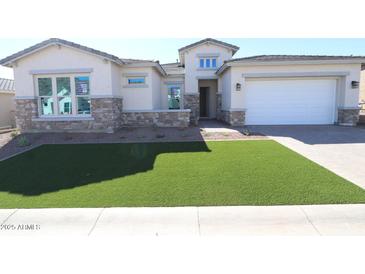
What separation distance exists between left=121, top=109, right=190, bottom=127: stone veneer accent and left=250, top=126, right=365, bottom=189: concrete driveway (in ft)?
14.6

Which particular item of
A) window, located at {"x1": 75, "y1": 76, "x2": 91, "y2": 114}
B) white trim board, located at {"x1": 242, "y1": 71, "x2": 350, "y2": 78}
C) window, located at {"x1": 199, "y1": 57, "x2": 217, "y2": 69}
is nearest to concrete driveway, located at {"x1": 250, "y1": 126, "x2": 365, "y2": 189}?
white trim board, located at {"x1": 242, "y1": 71, "x2": 350, "y2": 78}

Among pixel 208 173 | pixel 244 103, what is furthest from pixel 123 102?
pixel 208 173

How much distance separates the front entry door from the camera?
72.2 ft

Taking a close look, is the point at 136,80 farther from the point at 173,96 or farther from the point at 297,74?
the point at 297,74

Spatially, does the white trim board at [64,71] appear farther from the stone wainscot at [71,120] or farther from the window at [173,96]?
the window at [173,96]

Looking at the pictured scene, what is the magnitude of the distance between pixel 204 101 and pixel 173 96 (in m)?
3.79

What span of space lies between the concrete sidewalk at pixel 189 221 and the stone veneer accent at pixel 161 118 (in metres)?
9.42

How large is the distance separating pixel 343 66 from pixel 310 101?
7.90 feet

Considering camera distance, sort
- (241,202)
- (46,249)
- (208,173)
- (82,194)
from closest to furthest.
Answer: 1. (46,249)
2. (241,202)
3. (82,194)
4. (208,173)

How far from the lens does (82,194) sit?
4.69 m

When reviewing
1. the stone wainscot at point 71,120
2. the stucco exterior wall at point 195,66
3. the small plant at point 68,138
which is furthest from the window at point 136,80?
the stucco exterior wall at point 195,66

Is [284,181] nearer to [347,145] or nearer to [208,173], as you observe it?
[208,173]

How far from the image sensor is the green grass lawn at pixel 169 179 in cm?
437

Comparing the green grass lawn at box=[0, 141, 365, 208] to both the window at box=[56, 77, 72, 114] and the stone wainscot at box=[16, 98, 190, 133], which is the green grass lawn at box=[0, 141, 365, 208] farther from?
the window at box=[56, 77, 72, 114]
